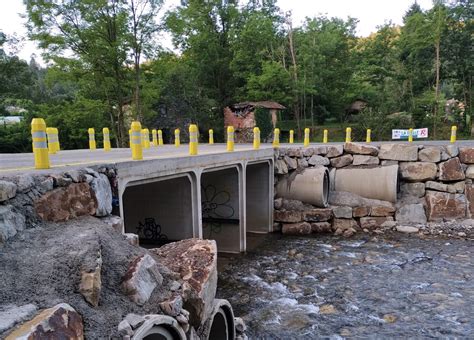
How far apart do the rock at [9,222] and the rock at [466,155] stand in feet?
47.5

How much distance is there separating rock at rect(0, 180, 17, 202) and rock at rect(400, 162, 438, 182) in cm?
1345

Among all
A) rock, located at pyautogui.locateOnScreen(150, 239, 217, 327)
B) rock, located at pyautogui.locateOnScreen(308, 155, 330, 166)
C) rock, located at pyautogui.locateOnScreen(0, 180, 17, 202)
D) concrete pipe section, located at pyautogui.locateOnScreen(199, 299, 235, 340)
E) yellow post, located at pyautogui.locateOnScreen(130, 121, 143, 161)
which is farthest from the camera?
rock, located at pyautogui.locateOnScreen(308, 155, 330, 166)

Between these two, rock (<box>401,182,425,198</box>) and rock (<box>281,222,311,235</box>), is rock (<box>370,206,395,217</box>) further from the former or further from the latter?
rock (<box>281,222,311,235</box>)

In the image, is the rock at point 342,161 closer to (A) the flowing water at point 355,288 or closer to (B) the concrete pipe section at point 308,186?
(B) the concrete pipe section at point 308,186

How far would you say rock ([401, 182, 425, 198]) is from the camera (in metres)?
13.8

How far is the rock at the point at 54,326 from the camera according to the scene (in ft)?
8.23

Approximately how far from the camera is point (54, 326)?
106 inches

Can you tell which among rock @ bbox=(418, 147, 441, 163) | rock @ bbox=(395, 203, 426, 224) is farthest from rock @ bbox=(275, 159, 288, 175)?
rock @ bbox=(418, 147, 441, 163)

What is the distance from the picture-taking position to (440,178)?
13.6 metres

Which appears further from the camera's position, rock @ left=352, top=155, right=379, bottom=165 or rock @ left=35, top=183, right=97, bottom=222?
rock @ left=352, top=155, right=379, bottom=165

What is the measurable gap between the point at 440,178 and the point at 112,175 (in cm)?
1236

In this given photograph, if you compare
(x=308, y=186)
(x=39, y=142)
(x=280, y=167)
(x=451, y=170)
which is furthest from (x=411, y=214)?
(x=39, y=142)

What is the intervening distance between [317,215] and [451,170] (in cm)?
522

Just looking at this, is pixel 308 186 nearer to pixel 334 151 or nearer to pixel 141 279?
pixel 334 151
